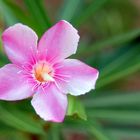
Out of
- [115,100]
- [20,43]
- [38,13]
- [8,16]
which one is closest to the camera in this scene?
[20,43]

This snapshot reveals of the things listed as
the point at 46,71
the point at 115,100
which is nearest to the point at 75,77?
the point at 46,71

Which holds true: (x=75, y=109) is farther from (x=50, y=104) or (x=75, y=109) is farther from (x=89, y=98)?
(x=89, y=98)

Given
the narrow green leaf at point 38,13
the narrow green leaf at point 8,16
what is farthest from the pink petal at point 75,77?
the narrow green leaf at point 8,16

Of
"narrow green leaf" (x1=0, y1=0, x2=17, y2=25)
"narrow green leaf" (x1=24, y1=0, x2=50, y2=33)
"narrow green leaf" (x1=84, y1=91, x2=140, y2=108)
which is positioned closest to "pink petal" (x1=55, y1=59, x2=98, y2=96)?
"narrow green leaf" (x1=24, y1=0, x2=50, y2=33)

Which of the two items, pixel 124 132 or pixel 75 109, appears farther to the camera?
pixel 124 132

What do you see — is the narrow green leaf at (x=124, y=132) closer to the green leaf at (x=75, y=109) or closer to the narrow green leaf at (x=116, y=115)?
the narrow green leaf at (x=116, y=115)

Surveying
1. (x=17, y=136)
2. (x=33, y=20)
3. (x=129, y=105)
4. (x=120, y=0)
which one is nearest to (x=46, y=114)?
(x=33, y=20)
